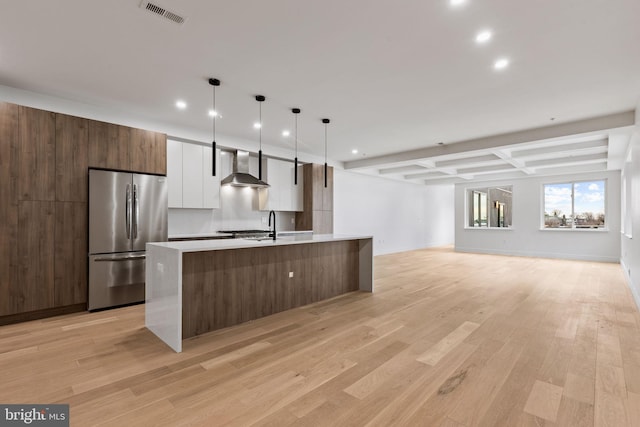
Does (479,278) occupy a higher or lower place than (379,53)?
lower

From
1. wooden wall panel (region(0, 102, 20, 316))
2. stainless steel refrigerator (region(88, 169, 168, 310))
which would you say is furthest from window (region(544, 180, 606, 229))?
wooden wall panel (region(0, 102, 20, 316))

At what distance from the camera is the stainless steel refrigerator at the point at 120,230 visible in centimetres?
408

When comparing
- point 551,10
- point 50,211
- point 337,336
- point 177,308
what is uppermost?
point 551,10

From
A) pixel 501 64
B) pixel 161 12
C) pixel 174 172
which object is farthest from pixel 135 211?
pixel 501 64

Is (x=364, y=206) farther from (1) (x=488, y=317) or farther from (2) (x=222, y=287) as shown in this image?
(2) (x=222, y=287)

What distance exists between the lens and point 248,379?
88.7 inches

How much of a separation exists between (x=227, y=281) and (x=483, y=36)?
3.48m

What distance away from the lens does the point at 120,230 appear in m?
4.29

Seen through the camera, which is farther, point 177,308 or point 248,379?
point 177,308

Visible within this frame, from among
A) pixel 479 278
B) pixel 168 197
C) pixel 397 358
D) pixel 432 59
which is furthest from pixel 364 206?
pixel 397 358

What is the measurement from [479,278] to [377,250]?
405cm

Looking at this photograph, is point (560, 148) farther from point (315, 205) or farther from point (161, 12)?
point (161, 12)

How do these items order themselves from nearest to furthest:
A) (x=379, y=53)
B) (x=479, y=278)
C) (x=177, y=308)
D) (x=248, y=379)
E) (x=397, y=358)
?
(x=248, y=379), (x=397, y=358), (x=177, y=308), (x=379, y=53), (x=479, y=278)

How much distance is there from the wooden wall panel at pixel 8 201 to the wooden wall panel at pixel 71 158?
0.39 m
